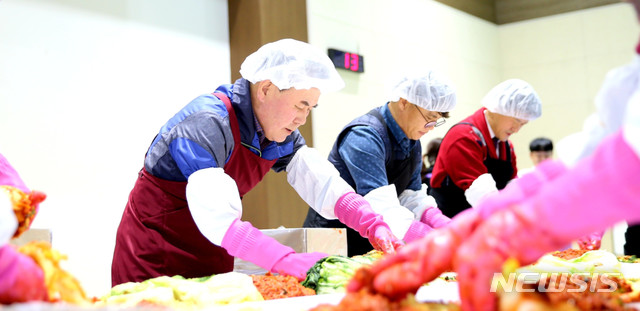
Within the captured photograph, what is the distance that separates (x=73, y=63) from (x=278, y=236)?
5.72 ft

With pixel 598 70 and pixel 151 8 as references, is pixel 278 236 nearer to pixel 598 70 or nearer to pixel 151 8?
pixel 151 8

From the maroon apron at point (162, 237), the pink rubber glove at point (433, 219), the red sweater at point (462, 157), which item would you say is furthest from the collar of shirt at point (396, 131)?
the maroon apron at point (162, 237)

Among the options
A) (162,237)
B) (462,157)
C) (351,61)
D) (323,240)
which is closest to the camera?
(162,237)

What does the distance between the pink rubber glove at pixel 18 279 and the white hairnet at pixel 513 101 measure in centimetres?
354

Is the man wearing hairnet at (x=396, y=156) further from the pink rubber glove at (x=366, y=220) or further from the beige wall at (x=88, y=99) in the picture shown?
the beige wall at (x=88, y=99)

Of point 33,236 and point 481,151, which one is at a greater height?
point 481,151

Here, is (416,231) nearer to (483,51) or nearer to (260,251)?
(260,251)

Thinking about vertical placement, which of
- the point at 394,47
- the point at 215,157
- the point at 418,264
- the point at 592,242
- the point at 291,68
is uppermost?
the point at 394,47

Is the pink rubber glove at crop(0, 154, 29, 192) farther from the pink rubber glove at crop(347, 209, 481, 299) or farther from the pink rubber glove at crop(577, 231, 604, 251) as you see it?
the pink rubber glove at crop(577, 231, 604, 251)

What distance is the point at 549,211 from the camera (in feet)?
2.78

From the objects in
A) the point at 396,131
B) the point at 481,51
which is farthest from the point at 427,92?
the point at 481,51

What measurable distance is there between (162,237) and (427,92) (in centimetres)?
165

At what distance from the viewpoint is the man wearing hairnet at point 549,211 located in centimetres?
81

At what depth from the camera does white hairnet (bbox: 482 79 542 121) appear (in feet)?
13.6
